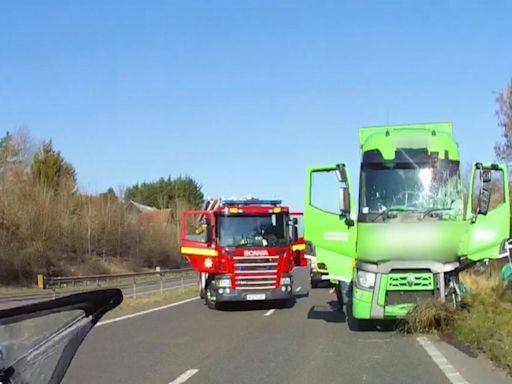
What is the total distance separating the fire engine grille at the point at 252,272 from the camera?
19875mm

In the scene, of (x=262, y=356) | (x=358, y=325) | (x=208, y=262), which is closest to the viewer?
(x=262, y=356)

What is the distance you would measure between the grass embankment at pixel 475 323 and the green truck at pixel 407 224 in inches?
11.0

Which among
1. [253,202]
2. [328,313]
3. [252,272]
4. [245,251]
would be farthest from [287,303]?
[253,202]

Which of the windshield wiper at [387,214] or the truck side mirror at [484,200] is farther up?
the truck side mirror at [484,200]

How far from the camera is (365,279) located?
523 inches

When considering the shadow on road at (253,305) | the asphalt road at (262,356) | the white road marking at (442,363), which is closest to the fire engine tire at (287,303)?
the shadow on road at (253,305)

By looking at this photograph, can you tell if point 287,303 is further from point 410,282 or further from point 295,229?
point 410,282

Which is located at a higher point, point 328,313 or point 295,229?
point 295,229

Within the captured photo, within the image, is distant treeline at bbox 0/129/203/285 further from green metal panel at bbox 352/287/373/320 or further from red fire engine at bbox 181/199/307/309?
green metal panel at bbox 352/287/373/320

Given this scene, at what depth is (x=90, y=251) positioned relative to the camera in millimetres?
55875

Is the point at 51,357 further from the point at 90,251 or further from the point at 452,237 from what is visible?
the point at 90,251

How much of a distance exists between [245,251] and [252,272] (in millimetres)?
623

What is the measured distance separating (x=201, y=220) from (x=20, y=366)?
18.6 metres

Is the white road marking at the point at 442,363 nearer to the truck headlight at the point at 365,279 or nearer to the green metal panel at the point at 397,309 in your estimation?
the green metal panel at the point at 397,309
